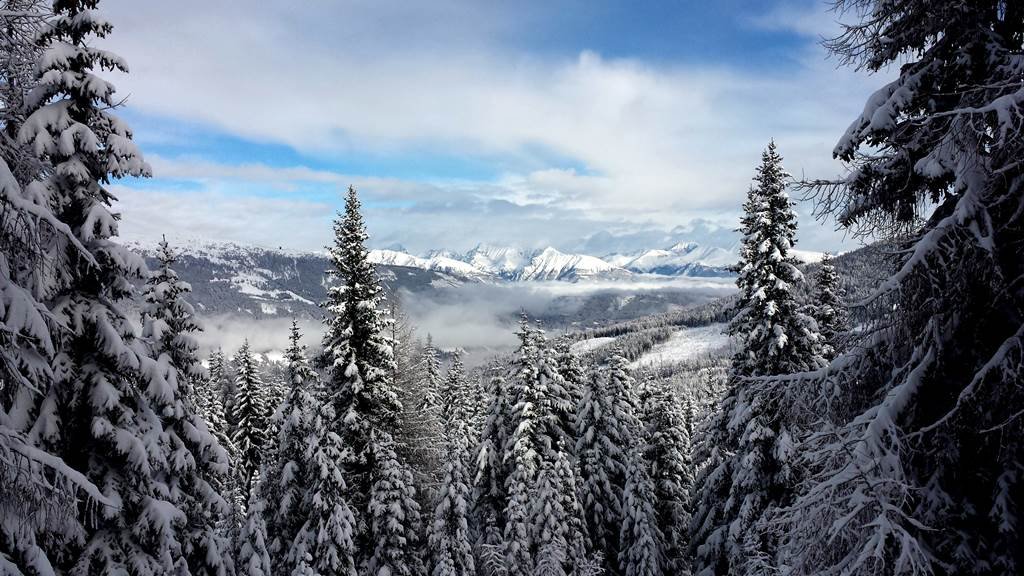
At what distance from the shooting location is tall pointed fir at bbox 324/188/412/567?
20.2 metres

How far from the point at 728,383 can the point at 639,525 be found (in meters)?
10.3

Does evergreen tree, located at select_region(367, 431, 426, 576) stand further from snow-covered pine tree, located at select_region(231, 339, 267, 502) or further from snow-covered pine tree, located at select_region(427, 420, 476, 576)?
snow-covered pine tree, located at select_region(231, 339, 267, 502)

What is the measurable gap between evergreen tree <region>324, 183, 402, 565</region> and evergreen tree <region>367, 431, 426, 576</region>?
392mm

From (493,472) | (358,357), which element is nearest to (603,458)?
(493,472)

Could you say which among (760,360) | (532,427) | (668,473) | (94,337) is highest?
(94,337)

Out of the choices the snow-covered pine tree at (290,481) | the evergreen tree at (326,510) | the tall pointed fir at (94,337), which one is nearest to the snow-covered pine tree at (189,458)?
the tall pointed fir at (94,337)

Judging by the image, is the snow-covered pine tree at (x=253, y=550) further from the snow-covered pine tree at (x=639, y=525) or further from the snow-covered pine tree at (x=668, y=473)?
the snow-covered pine tree at (x=668, y=473)

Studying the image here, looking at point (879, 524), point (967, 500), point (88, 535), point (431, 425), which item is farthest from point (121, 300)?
point (431, 425)

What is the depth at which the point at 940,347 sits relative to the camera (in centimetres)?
572

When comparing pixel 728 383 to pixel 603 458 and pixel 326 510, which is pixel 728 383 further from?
pixel 326 510

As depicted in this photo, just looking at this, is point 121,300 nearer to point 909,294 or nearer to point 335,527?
point 335,527

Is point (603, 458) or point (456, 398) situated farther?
point (456, 398)

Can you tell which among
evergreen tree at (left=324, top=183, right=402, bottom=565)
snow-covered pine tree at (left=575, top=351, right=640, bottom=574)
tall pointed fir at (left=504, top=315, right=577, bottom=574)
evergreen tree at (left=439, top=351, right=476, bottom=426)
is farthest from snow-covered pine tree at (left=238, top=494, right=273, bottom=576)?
evergreen tree at (left=439, top=351, right=476, bottom=426)

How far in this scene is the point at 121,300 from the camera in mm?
10539
